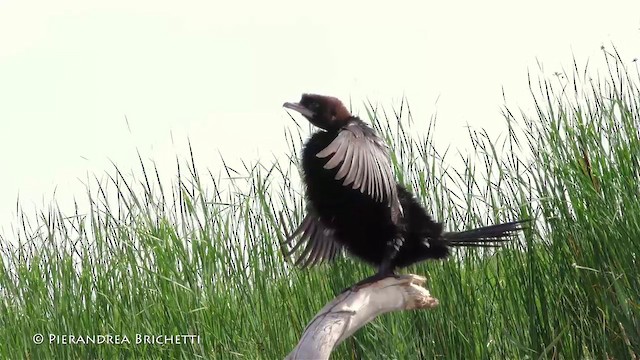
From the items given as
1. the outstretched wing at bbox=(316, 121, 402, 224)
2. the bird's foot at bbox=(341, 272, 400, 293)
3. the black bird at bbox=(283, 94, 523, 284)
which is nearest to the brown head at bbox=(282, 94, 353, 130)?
the black bird at bbox=(283, 94, 523, 284)

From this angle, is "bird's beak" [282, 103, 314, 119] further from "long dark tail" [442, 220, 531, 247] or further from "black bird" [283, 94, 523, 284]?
"long dark tail" [442, 220, 531, 247]

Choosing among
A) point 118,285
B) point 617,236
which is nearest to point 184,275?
point 118,285

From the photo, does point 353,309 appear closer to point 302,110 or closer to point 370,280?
point 370,280

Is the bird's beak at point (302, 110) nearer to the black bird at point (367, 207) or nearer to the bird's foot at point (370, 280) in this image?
the black bird at point (367, 207)

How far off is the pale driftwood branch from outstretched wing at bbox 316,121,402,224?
22 centimetres

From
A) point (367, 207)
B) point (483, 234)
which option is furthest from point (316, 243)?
point (483, 234)

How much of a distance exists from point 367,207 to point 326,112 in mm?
366

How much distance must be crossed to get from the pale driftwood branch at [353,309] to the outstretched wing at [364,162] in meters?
0.22

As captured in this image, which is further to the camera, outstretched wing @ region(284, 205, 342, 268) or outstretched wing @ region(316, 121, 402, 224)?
outstretched wing @ region(284, 205, 342, 268)

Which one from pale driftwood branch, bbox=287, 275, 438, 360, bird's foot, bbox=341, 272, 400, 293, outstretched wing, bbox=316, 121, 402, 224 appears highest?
outstretched wing, bbox=316, 121, 402, 224

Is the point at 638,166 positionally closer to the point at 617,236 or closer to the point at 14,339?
the point at 617,236

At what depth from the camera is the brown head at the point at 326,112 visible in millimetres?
2701

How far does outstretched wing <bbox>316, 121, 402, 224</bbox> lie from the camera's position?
231 cm

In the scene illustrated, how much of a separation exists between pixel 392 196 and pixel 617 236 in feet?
3.69
